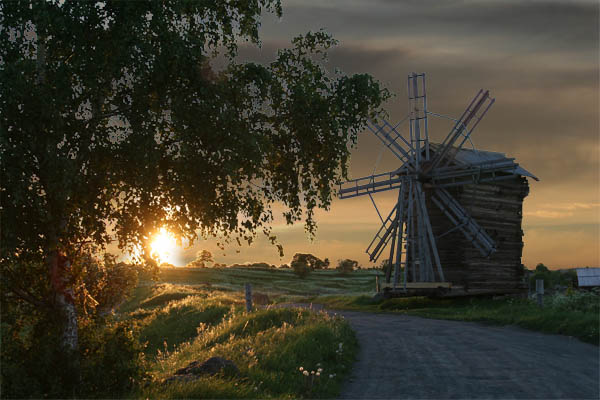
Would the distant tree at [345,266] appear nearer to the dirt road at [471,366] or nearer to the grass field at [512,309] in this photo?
the grass field at [512,309]

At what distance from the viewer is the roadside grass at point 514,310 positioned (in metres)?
20.9

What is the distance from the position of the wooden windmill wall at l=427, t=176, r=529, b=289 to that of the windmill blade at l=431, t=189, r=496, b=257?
20.3 inches

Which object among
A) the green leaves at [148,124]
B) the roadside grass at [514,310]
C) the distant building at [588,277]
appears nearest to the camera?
the green leaves at [148,124]

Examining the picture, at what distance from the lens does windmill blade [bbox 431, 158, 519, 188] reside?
32.8 meters

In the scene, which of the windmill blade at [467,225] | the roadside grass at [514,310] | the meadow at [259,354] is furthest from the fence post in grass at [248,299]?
the windmill blade at [467,225]

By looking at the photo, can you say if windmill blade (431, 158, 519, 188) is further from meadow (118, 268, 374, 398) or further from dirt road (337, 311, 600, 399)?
meadow (118, 268, 374, 398)

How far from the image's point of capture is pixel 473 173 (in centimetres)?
3334

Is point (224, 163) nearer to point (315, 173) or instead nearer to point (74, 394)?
point (315, 173)

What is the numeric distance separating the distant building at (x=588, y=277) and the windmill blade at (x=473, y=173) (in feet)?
47.4

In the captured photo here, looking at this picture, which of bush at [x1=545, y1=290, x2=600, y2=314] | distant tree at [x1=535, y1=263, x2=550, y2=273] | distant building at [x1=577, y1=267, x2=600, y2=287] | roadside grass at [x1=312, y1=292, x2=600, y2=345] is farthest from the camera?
distant tree at [x1=535, y1=263, x2=550, y2=273]

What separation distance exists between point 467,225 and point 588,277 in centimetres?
1829

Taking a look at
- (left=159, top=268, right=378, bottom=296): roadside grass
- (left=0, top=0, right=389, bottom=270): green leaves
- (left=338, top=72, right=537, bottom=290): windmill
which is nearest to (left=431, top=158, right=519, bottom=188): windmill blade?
(left=338, top=72, right=537, bottom=290): windmill

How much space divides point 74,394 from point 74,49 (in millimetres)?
7271

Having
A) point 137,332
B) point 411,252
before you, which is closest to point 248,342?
point 137,332
